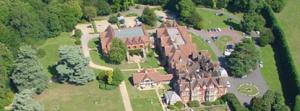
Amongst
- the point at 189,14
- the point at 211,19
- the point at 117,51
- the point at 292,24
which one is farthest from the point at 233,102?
the point at 211,19

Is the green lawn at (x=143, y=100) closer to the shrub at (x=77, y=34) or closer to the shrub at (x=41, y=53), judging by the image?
the shrub at (x=41, y=53)

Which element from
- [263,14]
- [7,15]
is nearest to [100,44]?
[7,15]

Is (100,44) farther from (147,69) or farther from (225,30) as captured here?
(225,30)

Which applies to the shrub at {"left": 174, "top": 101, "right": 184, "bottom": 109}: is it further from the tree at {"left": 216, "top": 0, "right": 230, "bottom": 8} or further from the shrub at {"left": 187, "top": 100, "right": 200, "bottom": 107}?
the tree at {"left": 216, "top": 0, "right": 230, "bottom": 8}

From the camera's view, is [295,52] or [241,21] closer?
[295,52]

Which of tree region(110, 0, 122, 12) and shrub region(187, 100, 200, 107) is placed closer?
shrub region(187, 100, 200, 107)

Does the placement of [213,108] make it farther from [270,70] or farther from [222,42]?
[222,42]

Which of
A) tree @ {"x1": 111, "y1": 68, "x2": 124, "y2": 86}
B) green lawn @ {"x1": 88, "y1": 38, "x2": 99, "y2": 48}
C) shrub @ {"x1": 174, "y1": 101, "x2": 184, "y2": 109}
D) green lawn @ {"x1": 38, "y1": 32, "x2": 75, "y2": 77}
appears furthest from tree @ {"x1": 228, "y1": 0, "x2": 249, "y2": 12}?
tree @ {"x1": 111, "y1": 68, "x2": 124, "y2": 86}
